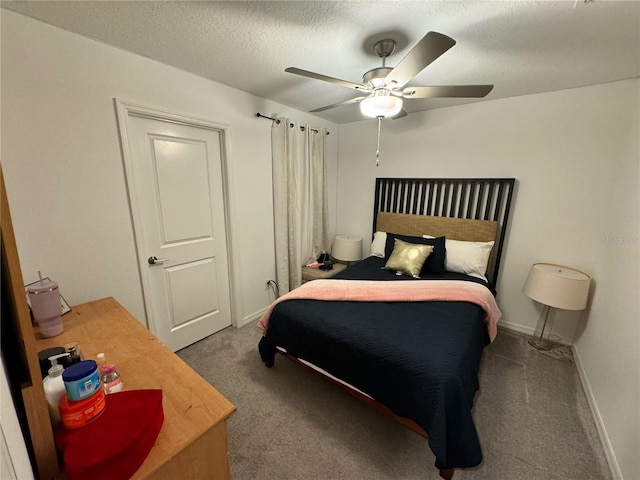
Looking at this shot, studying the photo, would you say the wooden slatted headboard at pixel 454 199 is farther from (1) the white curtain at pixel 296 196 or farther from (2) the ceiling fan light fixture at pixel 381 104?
(2) the ceiling fan light fixture at pixel 381 104

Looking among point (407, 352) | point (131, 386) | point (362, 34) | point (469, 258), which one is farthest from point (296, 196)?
point (131, 386)

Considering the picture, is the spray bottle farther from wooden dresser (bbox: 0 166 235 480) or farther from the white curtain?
the white curtain

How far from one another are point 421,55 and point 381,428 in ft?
7.09

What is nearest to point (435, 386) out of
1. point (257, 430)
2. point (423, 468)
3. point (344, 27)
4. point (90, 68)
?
point (423, 468)

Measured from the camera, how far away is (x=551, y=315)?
259 centimetres

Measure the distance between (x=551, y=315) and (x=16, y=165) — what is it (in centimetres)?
433

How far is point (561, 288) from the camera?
2.20m

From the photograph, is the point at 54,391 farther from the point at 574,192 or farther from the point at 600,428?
the point at 574,192

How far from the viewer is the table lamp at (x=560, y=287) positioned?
7.14 ft

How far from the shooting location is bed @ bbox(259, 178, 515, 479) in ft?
4.34

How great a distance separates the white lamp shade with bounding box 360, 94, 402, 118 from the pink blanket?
1319 mm

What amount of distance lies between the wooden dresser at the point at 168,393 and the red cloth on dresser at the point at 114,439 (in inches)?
1.9

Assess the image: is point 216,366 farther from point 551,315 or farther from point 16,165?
point 551,315

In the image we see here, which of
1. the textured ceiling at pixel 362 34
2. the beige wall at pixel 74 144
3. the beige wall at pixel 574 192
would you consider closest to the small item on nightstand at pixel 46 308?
the beige wall at pixel 74 144
